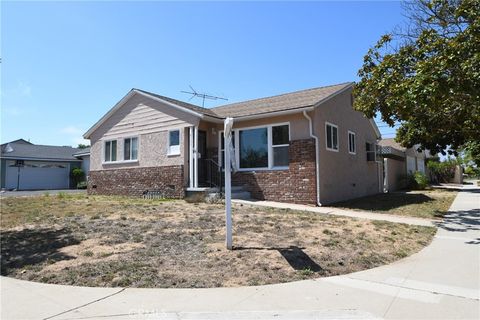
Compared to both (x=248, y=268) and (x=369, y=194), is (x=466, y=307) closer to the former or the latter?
(x=248, y=268)

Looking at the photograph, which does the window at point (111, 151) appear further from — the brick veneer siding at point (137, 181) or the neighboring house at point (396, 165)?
the neighboring house at point (396, 165)

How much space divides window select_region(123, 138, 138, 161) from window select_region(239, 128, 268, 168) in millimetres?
5403

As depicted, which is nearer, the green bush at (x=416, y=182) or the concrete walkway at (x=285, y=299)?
the concrete walkway at (x=285, y=299)

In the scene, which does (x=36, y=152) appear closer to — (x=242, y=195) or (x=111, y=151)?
(x=111, y=151)

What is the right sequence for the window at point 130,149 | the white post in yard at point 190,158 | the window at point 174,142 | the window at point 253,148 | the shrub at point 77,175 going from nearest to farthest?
the window at point 253,148
the white post in yard at point 190,158
the window at point 174,142
the window at point 130,149
the shrub at point 77,175

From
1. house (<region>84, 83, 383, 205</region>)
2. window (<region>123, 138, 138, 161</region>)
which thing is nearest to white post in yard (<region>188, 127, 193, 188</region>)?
house (<region>84, 83, 383, 205</region>)

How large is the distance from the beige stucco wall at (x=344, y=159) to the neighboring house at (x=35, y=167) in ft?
79.4

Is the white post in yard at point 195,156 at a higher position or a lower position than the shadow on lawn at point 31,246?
higher

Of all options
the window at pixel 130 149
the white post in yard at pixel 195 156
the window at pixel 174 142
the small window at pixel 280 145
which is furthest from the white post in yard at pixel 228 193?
the window at pixel 130 149

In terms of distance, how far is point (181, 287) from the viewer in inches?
192

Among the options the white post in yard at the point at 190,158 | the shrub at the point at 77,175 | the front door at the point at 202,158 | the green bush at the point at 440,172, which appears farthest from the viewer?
the green bush at the point at 440,172

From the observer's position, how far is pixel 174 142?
15625 millimetres

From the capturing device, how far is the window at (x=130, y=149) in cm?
1727

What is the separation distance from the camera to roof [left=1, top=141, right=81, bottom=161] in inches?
1121
